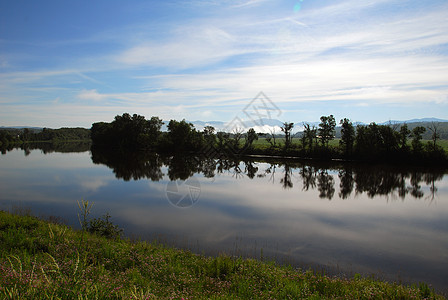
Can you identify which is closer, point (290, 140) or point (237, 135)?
point (290, 140)

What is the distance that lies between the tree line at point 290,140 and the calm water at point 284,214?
1562 cm

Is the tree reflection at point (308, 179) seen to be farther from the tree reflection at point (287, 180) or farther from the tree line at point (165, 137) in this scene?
the tree line at point (165, 137)

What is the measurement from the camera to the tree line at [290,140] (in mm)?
46562

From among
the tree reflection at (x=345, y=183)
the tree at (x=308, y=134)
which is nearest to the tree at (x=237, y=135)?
the tree at (x=308, y=134)

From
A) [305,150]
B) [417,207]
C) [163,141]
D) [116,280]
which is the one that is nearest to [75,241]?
[116,280]

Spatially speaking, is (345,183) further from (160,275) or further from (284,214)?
(160,275)

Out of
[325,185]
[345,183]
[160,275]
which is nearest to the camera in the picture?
[160,275]

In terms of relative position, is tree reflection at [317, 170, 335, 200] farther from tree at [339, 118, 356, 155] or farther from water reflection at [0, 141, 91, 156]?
water reflection at [0, 141, 91, 156]

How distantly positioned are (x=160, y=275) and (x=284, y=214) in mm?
11143

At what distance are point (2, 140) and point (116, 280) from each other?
433 ft

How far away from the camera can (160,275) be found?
24.7ft

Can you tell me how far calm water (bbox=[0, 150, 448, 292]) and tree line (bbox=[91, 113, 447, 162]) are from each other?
15618mm

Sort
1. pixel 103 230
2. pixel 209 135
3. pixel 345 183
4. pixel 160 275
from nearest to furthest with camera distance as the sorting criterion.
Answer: pixel 160 275 < pixel 103 230 < pixel 345 183 < pixel 209 135

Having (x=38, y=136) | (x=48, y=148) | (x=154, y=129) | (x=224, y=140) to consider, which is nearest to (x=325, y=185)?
(x=224, y=140)
